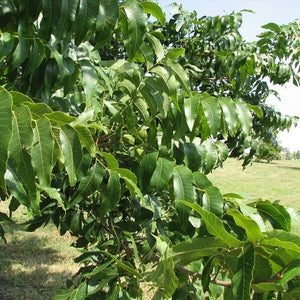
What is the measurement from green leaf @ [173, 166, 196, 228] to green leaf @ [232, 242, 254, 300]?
37 centimetres

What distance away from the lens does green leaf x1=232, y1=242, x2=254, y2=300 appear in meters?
0.66

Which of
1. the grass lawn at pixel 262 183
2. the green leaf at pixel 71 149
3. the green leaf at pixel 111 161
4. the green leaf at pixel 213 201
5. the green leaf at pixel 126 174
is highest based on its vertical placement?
the green leaf at pixel 71 149

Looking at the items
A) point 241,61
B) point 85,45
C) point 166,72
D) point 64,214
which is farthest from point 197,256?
point 241,61

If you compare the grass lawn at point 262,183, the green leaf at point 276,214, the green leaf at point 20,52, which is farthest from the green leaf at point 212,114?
the grass lawn at point 262,183

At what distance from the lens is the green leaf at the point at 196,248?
30.0 inches

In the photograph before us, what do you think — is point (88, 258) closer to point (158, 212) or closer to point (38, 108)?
point (158, 212)

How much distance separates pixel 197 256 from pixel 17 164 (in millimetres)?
506

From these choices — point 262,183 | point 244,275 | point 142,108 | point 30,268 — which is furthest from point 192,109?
point 262,183

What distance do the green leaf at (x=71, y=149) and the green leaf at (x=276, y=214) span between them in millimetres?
630

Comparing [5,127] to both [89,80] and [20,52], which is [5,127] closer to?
[20,52]

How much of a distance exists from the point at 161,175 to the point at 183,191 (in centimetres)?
10

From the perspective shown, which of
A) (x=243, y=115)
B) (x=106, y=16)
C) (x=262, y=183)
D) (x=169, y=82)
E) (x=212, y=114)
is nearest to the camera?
(x=106, y=16)

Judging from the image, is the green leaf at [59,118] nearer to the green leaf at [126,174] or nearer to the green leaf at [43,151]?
the green leaf at [43,151]

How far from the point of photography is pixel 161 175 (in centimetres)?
113
